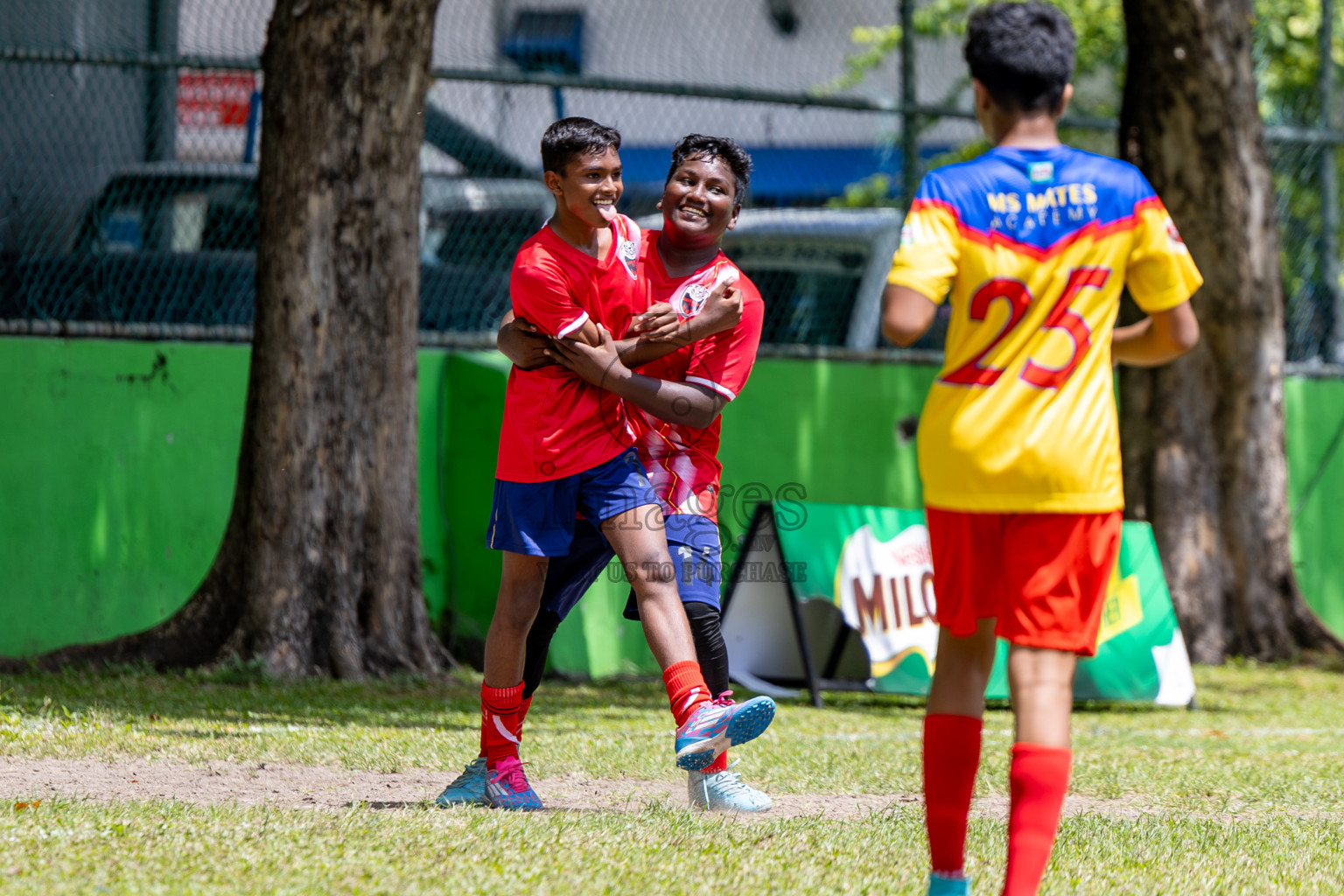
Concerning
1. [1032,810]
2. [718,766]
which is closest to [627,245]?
[718,766]

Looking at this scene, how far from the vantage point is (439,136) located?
8258 millimetres

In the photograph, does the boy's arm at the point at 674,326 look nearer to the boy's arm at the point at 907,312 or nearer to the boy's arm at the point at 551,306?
the boy's arm at the point at 551,306

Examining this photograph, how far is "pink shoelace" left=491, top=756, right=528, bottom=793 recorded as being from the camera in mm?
4020

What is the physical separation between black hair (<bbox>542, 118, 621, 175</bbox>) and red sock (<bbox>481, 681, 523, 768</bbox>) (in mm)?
1420

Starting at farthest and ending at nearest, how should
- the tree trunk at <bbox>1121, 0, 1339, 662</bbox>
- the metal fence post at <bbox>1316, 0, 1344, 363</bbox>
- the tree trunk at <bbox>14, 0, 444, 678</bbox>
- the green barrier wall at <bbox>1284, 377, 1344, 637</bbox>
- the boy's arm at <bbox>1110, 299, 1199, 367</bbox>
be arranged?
the metal fence post at <bbox>1316, 0, 1344, 363</bbox>
the green barrier wall at <bbox>1284, 377, 1344, 637</bbox>
the tree trunk at <bbox>1121, 0, 1339, 662</bbox>
the tree trunk at <bbox>14, 0, 444, 678</bbox>
the boy's arm at <bbox>1110, 299, 1199, 367</bbox>

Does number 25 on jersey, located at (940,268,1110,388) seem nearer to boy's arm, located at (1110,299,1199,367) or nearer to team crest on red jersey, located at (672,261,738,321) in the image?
boy's arm, located at (1110,299,1199,367)

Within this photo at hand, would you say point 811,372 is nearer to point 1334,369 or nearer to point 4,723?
point 1334,369

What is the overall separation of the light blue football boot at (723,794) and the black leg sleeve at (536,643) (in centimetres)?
51

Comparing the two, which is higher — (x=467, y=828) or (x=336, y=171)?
(x=336, y=171)

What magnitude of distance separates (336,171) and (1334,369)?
6985 mm

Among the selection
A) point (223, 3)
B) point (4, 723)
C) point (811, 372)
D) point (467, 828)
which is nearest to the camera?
point (467, 828)

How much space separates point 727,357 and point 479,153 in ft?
15.4

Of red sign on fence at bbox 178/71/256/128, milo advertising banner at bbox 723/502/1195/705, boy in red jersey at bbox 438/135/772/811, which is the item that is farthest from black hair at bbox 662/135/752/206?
red sign on fence at bbox 178/71/256/128

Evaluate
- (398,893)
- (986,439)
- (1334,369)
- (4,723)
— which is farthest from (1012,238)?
(1334,369)
